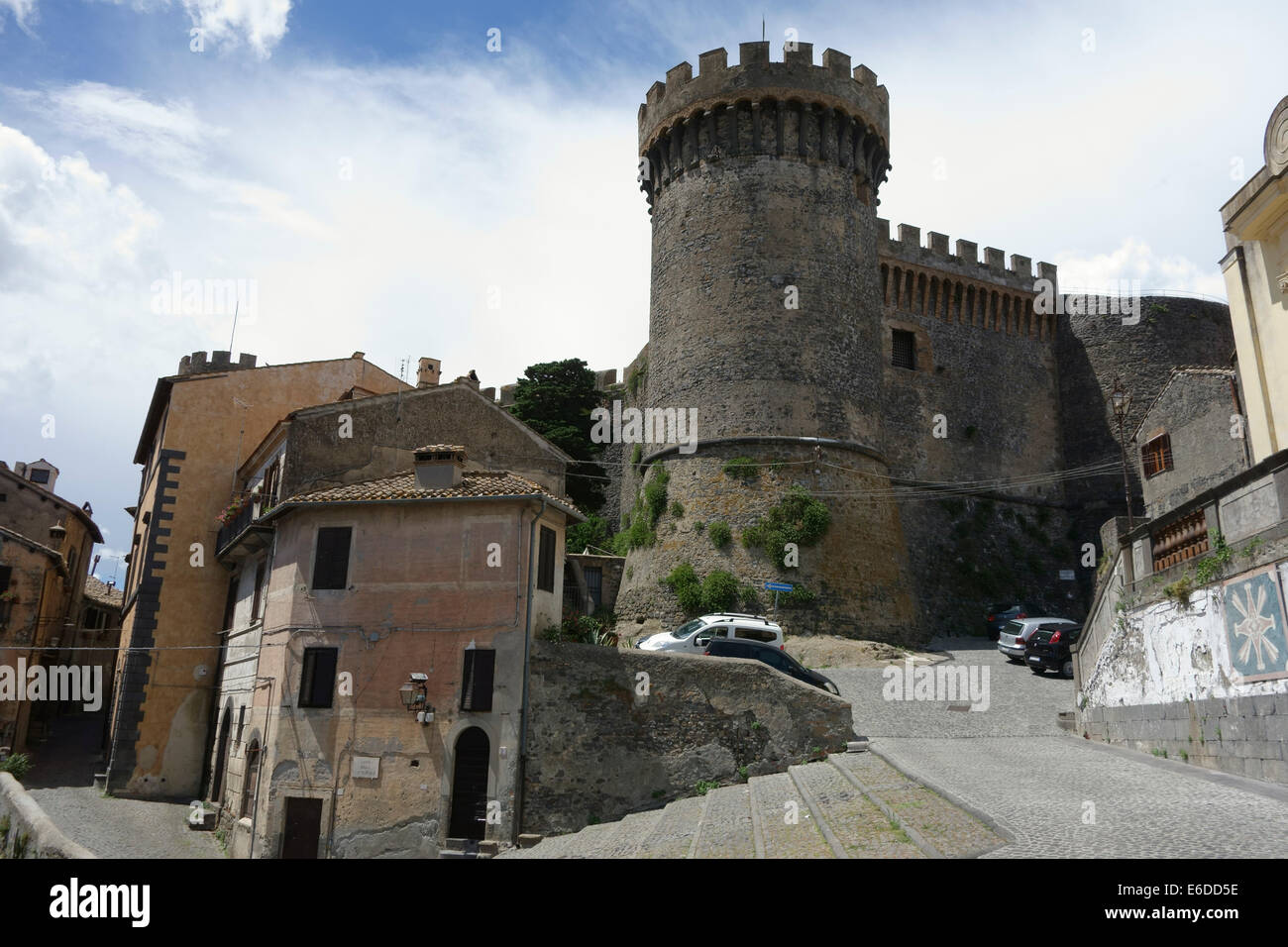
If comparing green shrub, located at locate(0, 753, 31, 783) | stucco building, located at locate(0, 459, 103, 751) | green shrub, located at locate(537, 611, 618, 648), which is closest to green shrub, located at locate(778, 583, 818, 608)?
green shrub, located at locate(537, 611, 618, 648)

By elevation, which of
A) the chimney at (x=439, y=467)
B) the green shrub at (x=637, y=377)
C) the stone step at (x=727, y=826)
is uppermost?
the green shrub at (x=637, y=377)

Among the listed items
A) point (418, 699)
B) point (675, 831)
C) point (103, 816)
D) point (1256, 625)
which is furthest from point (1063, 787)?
point (103, 816)

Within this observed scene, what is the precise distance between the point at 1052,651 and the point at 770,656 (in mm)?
8393

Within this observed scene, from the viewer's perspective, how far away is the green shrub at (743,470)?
29078mm

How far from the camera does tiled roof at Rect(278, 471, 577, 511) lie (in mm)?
18562

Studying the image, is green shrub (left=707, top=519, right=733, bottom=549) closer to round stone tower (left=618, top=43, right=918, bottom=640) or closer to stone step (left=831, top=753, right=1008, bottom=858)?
round stone tower (left=618, top=43, right=918, bottom=640)

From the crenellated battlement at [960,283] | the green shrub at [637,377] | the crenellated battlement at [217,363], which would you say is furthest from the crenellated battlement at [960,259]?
the crenellated battlement at [217,363]

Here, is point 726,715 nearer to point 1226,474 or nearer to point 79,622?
point 1226,474

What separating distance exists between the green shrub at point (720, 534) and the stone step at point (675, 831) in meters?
12.3

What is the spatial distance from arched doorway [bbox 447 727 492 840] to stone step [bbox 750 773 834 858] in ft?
15.7

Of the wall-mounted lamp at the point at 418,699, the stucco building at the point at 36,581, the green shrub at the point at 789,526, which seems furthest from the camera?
the green shrub at the point at 789,526

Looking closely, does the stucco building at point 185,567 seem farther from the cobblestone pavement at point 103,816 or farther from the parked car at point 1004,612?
the parked car at point 1004,612
